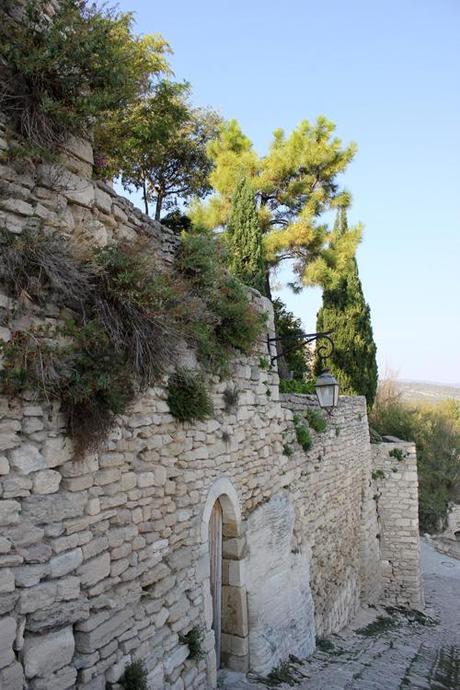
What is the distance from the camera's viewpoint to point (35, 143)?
3570mm

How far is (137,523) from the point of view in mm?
4375

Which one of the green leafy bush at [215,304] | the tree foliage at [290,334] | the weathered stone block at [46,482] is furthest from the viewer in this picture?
the tree foliage at [290,334]

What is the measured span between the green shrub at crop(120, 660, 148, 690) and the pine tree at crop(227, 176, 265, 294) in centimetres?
843

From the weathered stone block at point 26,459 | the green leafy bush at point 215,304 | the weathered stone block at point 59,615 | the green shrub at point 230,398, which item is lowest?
the weathered stone block at point 59,615

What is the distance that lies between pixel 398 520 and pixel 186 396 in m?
11.4

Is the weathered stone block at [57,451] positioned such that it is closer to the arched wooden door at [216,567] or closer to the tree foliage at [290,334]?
the arched wooden door at [216,567]

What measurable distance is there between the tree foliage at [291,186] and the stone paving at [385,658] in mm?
9235

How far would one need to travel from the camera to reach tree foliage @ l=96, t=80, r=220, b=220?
1077 cm

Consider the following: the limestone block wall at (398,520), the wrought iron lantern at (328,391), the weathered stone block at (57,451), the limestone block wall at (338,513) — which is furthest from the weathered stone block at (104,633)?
the limestone block wall at (398,520)

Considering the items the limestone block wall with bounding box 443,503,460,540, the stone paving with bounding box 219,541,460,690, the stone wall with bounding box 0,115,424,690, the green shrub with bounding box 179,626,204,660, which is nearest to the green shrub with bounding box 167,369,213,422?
the stone wall with bounding box 0,115,424,690

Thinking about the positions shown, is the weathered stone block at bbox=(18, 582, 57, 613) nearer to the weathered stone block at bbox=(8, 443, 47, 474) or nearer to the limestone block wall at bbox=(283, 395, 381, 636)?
the weathered stone block at bbox=(8, 443, 47, 474)

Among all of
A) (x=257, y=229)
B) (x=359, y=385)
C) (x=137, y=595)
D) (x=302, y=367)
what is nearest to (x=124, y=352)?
(x=137, y=595)

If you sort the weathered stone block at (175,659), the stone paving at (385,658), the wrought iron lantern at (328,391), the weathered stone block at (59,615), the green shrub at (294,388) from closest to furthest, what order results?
the weathered stone block at (59,615), the weathered stone block at (175,659), the stone paving at (385,658), the wrought iron lantern at (328,391), the green shrub at (294,388)

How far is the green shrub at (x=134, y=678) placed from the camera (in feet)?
12.9
